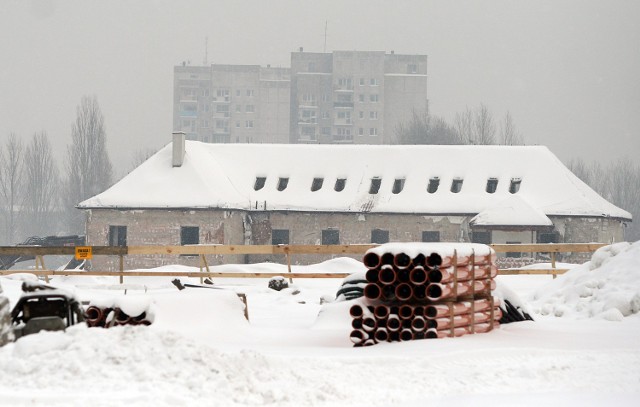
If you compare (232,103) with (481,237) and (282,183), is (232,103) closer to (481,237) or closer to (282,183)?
(282,183)

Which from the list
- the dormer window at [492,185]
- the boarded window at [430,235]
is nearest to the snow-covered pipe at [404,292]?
the boarded window at [430,235]

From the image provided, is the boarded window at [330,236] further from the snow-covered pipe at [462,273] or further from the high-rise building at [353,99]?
the high-rise building at [353,99]

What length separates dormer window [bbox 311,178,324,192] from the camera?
172ft

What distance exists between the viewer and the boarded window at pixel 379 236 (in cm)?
5006

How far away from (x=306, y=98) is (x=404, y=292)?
5771 inches

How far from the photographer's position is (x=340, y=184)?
5256cm

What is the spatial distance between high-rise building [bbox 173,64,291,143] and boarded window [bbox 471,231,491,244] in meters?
113

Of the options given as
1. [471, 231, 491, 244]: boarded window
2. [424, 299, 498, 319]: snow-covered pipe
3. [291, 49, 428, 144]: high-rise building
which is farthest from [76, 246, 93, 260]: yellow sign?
[291, 49, 428, 144]: high-rise building

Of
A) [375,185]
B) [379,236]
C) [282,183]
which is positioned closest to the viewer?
[379,236]

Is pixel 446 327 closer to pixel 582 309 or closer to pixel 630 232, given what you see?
pixel 582 309

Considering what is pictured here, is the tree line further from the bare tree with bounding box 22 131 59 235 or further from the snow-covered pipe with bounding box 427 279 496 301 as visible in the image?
the snow-covered pipe with bounding box 427 279 496 301

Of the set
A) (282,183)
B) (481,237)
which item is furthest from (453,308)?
(282,183)

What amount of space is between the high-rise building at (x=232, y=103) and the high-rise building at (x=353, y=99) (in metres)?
4.85

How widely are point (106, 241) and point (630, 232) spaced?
58905 millimetres
